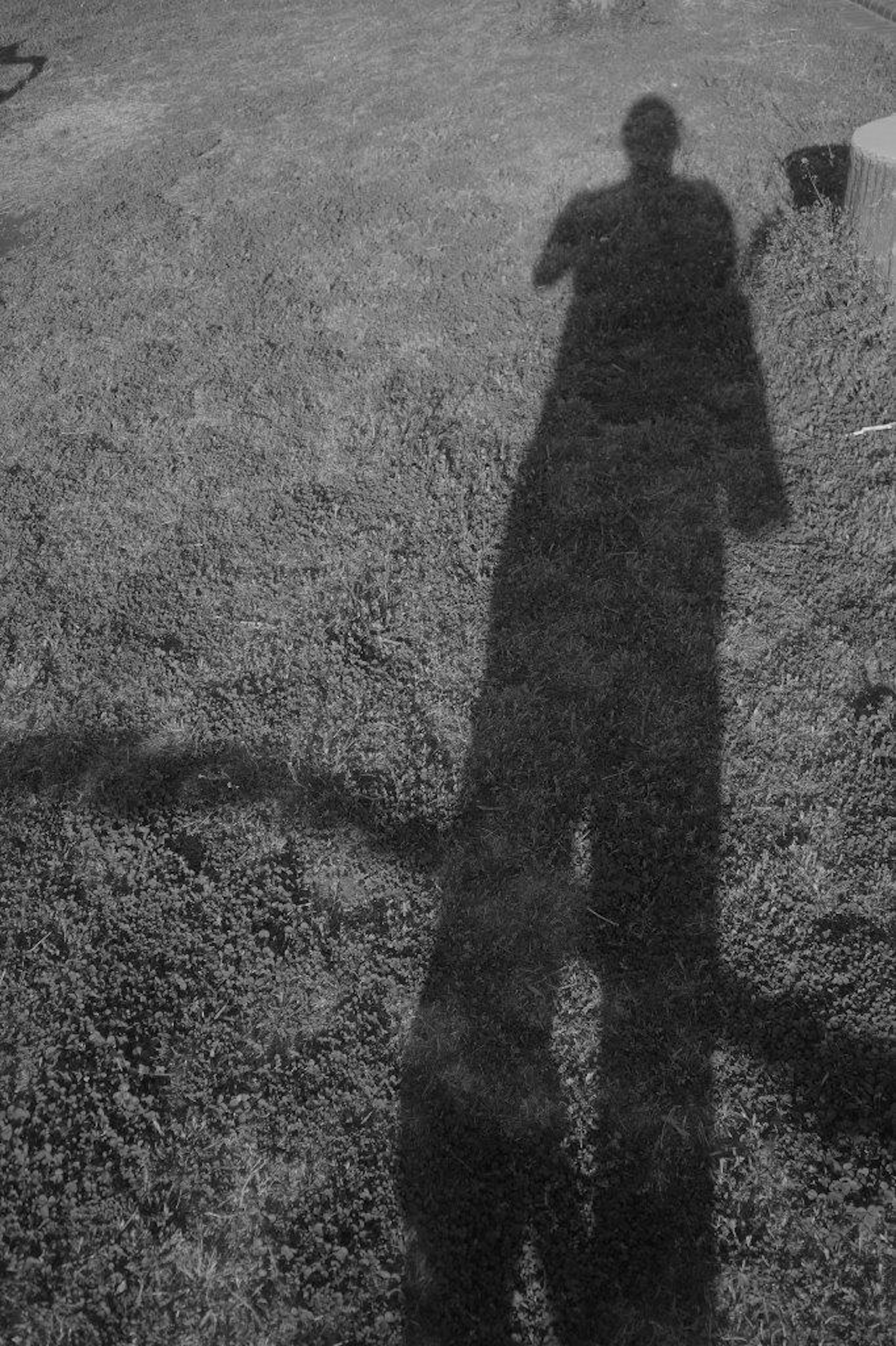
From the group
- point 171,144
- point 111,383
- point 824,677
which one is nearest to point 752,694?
point 824,677

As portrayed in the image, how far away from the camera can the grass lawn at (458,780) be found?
2713 millimetres

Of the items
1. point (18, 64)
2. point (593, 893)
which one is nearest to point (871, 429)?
point (593, 893)

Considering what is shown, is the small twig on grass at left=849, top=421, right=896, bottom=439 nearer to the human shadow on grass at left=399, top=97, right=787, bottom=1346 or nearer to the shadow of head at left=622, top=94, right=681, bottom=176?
the human shadow on grass at left=399, top=97, right=787, bottom=1346

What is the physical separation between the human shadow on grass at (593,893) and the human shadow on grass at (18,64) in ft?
38.8

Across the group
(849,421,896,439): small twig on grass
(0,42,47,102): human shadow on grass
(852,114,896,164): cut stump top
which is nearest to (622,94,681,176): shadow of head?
(852,114,896,164): cut stump top

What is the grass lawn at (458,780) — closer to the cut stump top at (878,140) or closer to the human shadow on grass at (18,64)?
the cut stump top at (878,140)

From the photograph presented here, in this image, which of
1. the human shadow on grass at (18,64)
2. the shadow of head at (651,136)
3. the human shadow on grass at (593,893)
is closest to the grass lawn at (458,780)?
the human shadow on grass at (593,893)

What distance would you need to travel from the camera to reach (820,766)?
377 cm

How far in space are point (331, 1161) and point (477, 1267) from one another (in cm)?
55

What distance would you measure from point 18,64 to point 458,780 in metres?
15.7

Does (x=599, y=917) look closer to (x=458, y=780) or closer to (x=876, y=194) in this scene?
(x=458, y=780)

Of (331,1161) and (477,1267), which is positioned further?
(331,1161)

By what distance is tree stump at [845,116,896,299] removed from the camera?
596cm

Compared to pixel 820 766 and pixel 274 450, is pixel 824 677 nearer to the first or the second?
pixel 820 766
